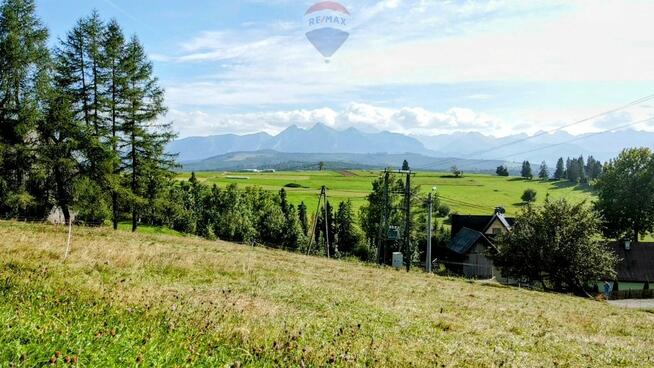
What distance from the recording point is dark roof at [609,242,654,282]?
61.1 metres

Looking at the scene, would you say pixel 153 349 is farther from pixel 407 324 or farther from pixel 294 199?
pixel 294 199

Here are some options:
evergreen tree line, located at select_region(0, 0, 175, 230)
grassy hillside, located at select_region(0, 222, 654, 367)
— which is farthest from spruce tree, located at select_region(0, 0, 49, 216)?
grassy hillside, located at select_region(0, 222, 654, 367)

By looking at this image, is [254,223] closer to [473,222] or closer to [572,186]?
[473,222]

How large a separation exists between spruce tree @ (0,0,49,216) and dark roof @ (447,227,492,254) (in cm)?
6311

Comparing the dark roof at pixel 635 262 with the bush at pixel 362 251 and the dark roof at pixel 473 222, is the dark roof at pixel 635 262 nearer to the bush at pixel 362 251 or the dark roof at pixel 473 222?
the dark roof at pixel 473 222

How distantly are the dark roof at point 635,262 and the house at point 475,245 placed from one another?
1492 centimetres

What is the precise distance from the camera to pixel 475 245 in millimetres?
75750

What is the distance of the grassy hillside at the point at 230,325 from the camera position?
6258 mm

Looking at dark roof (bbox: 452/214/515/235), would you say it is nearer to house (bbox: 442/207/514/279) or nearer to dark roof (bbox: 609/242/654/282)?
house (bbox: 442/207/514/279)

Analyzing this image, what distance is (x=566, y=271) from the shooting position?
154ft

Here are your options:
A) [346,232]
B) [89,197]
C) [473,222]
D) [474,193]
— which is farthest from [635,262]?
[474,193]

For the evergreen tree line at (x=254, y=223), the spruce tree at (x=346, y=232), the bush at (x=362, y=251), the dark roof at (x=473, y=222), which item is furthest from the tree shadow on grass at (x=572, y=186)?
the evergreen tree line at (x=254, y=223)

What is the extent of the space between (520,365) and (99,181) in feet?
113

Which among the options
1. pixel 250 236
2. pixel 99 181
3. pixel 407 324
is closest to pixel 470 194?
pixel 250 236
